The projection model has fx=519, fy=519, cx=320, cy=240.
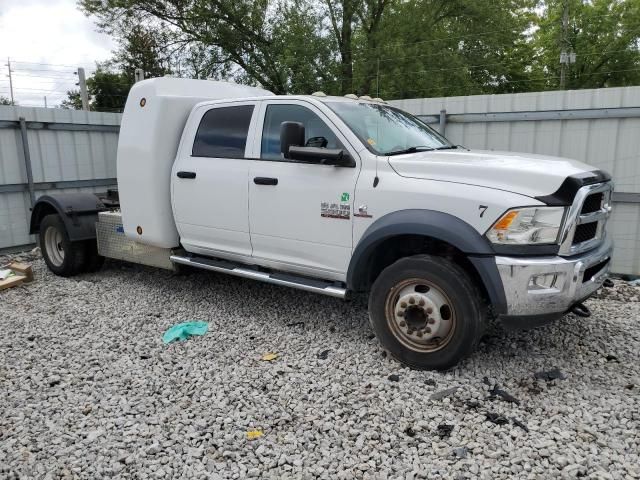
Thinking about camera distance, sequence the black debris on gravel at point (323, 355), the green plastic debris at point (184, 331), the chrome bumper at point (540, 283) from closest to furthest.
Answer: the chrome bumper at point (540, 283) < the black debris on gravel at point (323, 355) < the green plastic debris at point (184, 331)

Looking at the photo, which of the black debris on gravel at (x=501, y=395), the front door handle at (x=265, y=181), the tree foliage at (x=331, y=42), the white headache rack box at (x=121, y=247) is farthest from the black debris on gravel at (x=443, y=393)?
the tree foliage at (x=331, y=42)

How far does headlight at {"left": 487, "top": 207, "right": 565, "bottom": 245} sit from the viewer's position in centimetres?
342

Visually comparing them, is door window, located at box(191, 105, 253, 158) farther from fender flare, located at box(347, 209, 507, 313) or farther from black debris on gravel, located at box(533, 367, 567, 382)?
black debris on gravel, located at box(533, 367, 567, 382)

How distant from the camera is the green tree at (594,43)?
2730 centimetres

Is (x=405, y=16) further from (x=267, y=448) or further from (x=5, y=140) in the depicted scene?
(x=267, y=448)

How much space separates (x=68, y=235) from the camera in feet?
21.2

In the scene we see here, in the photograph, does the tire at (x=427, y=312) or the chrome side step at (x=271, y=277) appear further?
the chrome side step at (x=271, y=277)

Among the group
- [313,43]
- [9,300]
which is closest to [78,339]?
[9,300]

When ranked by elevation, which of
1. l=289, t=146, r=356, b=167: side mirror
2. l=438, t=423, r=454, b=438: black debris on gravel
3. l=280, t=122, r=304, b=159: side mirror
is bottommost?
l=438, t=423, r=454, b=438: black debris on gravel

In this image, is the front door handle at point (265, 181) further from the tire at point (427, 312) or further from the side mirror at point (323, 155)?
the tire at point (427, 312)

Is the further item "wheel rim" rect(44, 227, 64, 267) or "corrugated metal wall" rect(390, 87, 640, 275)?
"wheel rim" rect(44, 227, 64, 267)

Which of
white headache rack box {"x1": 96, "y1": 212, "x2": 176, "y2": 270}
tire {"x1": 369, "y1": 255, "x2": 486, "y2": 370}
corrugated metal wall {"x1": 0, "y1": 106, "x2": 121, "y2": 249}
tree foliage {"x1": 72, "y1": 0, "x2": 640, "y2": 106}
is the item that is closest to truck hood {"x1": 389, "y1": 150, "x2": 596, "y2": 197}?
tire {"x1": 369, "y1": 255, "x2": 486, "y2": 370}

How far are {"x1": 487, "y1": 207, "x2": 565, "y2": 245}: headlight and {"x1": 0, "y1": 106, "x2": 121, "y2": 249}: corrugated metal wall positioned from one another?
7.44m

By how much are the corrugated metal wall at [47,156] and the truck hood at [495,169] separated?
6.51 meters
